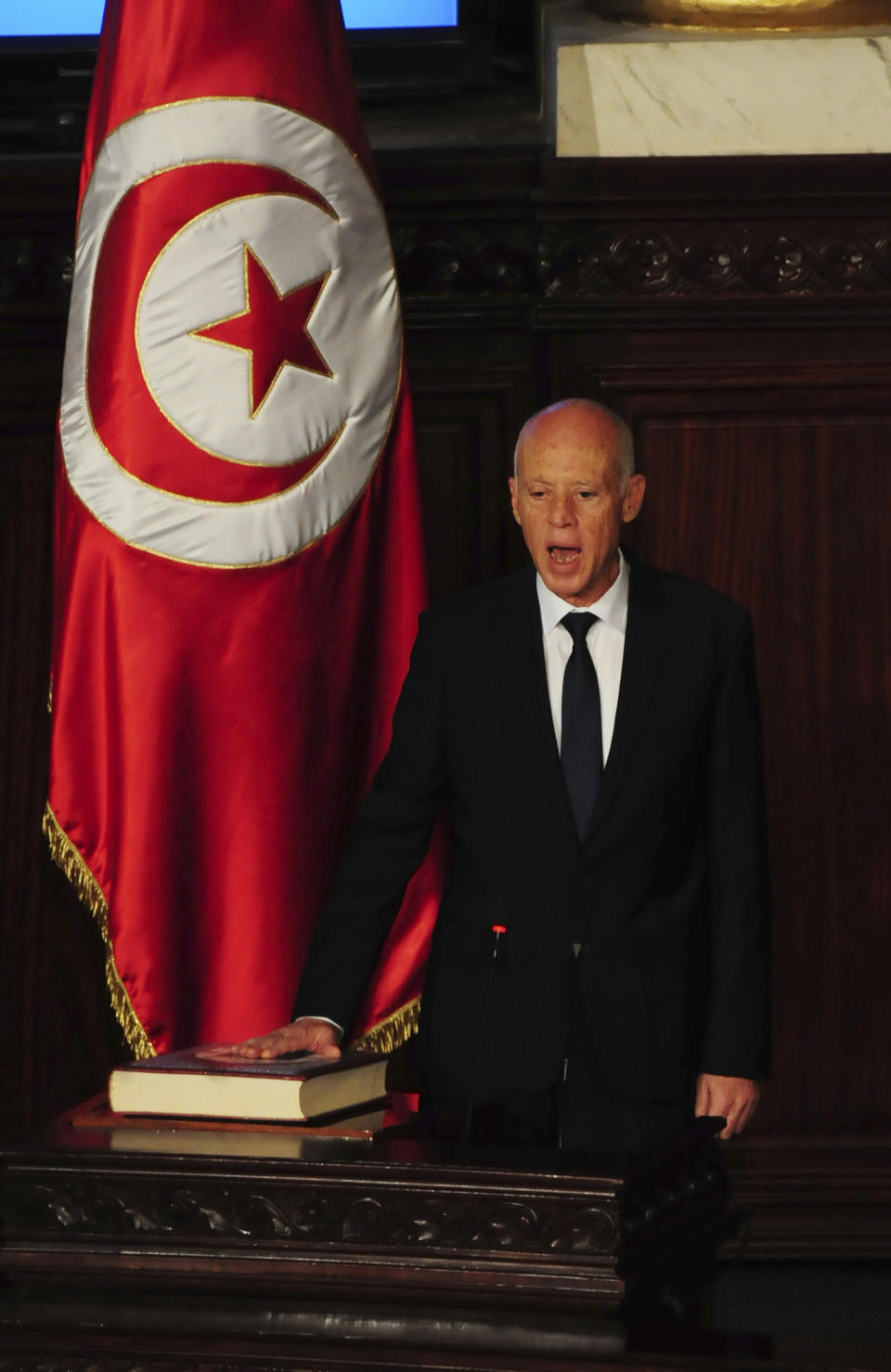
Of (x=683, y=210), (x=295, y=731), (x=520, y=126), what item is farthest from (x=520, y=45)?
(x=295, y=731)

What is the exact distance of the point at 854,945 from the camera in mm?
3182

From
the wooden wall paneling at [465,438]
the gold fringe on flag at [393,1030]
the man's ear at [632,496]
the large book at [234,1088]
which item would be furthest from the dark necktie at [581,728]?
the wooden wall paneling at [465,438]

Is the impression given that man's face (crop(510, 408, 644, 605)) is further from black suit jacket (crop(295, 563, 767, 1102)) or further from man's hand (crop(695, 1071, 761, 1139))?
man's hand (crop(695, 1071, 761, 1139))

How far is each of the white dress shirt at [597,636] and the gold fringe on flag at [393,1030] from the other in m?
0.88

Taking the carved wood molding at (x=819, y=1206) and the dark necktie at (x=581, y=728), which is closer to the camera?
the dark necktie at (x=581, y=728)

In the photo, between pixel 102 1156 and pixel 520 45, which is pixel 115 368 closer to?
pixel 520 45

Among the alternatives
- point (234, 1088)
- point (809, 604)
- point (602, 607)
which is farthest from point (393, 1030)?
point (234, 1088)

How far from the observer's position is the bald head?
6.94 feet

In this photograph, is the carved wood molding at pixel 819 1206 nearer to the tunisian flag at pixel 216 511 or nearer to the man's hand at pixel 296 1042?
the tunisian flag at pixel 216 511

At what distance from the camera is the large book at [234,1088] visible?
1.54m

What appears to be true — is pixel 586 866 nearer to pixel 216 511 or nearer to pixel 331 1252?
pixel 331 1252

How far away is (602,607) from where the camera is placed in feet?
7.14

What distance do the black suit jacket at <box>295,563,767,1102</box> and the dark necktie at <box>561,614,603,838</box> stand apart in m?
0.03

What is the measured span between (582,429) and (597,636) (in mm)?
261
